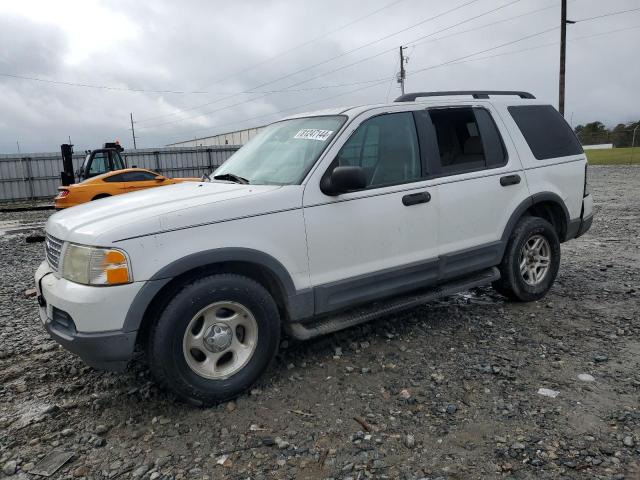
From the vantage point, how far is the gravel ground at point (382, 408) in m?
2.75

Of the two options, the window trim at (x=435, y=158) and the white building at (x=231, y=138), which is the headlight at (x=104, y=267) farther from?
the white building at (x=231, y=138)

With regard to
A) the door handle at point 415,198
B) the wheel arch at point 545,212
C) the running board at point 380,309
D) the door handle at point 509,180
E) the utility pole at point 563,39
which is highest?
the utility pole at point 563,39

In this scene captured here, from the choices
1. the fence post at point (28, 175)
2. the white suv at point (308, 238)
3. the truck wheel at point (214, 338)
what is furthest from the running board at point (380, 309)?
the fence post at point (28, 175)

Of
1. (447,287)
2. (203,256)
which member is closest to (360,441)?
(203,256)

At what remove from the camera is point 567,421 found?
9.97ft

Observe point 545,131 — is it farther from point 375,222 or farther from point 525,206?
point 375,222

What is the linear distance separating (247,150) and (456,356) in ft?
8.23

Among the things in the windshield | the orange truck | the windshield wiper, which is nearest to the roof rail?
the windshield

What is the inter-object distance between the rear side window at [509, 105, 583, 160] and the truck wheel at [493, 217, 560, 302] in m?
0.72

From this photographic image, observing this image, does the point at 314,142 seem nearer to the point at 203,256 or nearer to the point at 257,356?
the point at 203,256

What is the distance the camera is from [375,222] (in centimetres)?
386

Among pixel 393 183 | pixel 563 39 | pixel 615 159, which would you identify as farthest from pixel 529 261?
pixel 615 159

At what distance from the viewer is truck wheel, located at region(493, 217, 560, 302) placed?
15.9 feet

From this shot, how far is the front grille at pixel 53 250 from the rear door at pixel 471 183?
2855 mm
